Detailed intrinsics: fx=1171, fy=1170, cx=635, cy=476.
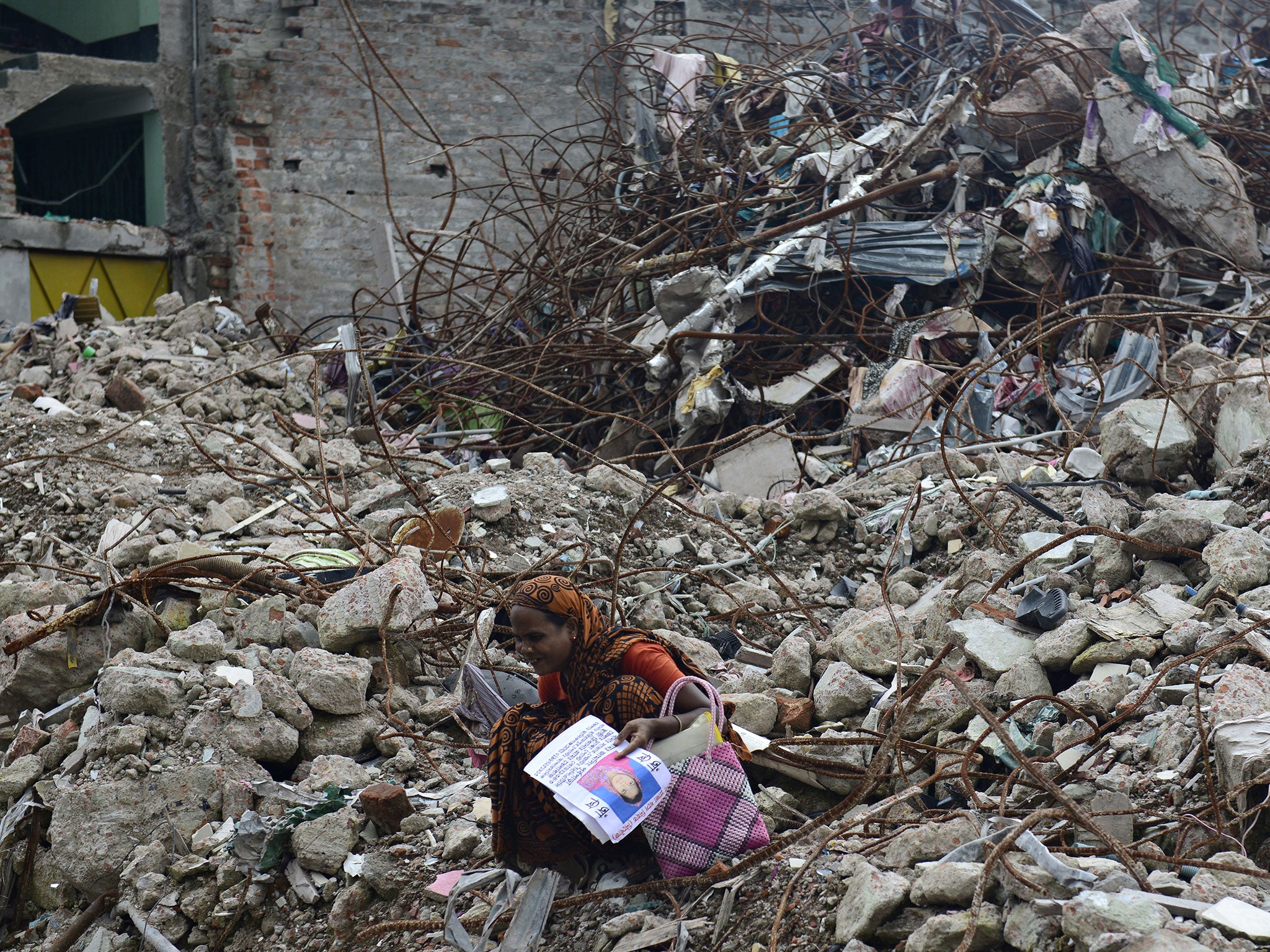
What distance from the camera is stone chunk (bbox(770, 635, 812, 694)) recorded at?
385cm

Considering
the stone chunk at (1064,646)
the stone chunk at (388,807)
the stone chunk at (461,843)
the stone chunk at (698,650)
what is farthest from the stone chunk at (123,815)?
the stone chunk at (1064,646)

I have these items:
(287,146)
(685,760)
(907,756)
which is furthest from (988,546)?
(287,146)

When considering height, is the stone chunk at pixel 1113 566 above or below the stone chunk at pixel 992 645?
above

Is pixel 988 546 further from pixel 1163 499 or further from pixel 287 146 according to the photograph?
pixel 287 146

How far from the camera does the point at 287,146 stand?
1096 centimetres

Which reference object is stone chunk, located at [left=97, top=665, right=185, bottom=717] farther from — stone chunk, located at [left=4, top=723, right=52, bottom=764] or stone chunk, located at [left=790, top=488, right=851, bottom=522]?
stone chunk, located at [left=790, top=488, right=851, bottom=522]

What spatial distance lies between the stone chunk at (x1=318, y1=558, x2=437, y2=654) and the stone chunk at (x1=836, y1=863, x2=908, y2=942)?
2182 millimetres

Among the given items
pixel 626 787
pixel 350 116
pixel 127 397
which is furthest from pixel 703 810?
pixel 350 116

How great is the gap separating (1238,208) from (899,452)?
306 cm

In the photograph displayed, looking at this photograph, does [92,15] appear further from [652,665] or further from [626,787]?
[626,787]

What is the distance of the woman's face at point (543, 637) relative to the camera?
2.54 m

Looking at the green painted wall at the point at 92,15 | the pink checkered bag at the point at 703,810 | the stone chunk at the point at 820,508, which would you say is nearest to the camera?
the pink checkered bag at the point at 703,810

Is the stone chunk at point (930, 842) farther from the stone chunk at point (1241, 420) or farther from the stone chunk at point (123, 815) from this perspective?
the stone chunk at point (1241, 420)

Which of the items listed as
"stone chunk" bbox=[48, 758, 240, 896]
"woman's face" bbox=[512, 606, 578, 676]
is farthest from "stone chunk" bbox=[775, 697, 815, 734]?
"stone chunk" bbox=[48, 758, 240, 896]
